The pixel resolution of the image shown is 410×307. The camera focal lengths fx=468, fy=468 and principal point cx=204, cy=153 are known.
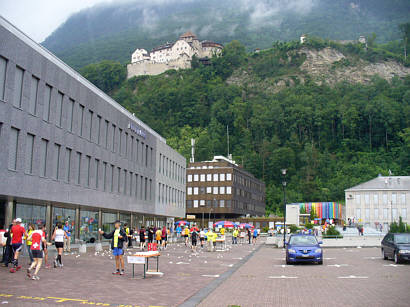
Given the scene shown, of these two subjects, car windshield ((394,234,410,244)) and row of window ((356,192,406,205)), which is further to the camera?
row of window ((356,192,406,205))

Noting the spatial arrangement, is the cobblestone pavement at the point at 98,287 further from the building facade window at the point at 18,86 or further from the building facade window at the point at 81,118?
the building facade window at the point at 81,118

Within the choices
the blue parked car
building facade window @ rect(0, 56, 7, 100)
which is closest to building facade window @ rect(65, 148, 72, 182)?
building facade window @ rect(0, 56, 7, 100)

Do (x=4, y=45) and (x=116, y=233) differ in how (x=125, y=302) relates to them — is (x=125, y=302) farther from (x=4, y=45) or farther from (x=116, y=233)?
(x=4, y=45)

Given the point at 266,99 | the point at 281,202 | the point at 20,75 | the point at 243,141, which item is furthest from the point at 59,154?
the point at 266,99

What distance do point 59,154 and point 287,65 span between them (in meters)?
147

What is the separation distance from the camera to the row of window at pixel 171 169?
54938 mm

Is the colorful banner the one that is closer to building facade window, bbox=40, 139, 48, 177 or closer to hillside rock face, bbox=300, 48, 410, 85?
hillside rock face, bbox=300, 48, 410, 85

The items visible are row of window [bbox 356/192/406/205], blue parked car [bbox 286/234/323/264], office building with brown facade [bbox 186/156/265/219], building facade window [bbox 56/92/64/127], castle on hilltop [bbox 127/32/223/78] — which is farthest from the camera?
castle on hilltop [bbox 127/32/223/78]

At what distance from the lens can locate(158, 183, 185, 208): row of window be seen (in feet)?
181

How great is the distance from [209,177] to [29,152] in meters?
71.7

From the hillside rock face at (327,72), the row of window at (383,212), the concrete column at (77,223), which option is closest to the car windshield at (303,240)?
the concrete column at (77,223)

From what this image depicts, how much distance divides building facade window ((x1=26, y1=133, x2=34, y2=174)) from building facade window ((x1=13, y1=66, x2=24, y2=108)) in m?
2.19

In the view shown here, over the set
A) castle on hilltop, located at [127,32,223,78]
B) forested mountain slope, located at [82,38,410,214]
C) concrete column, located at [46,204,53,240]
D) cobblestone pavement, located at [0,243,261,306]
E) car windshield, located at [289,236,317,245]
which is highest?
castle on hilltop, located at [127,32,223,78]

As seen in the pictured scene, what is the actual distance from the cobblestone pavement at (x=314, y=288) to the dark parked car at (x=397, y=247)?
98.0 inches
